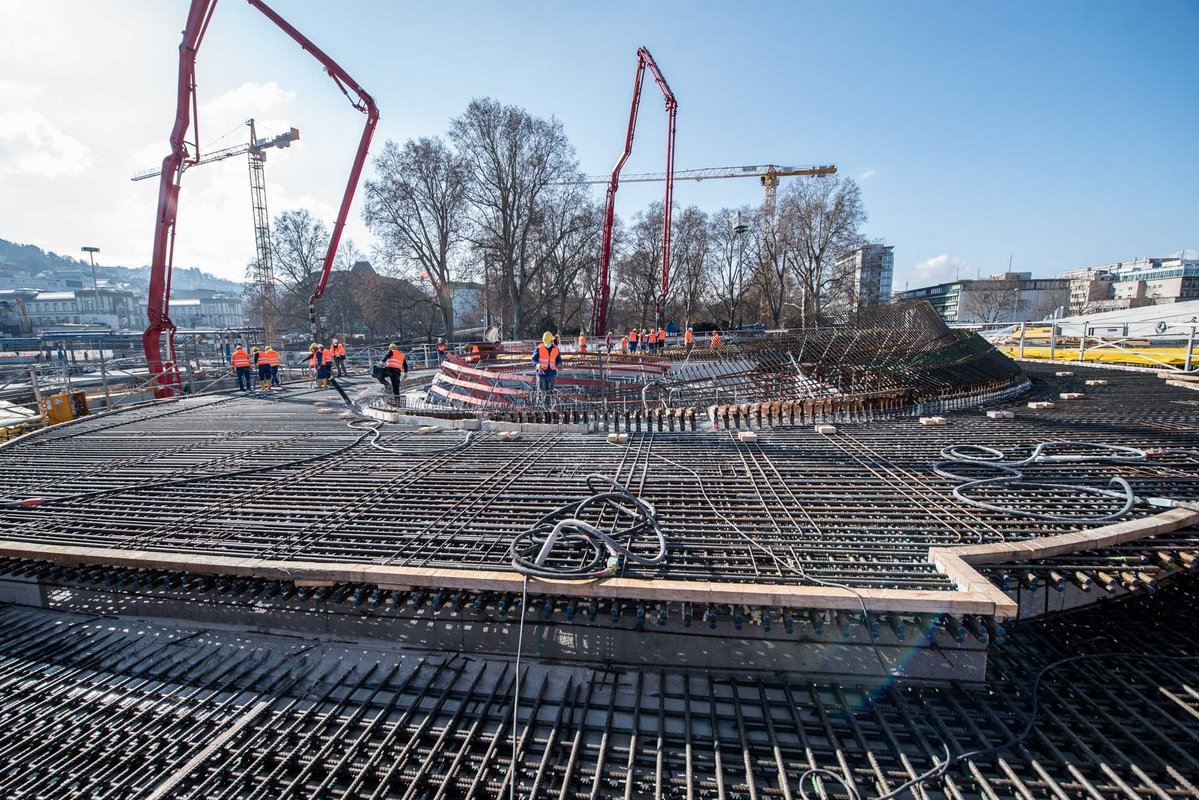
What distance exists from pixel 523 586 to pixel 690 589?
41.2 inches

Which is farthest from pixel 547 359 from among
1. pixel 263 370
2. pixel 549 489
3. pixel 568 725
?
pixel 263 370

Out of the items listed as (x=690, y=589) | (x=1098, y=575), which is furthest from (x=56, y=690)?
(x=1098, y=575)

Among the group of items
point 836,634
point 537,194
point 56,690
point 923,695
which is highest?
point 537,194

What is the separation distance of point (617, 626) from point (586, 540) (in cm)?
69

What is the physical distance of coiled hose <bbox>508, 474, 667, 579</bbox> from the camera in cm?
341

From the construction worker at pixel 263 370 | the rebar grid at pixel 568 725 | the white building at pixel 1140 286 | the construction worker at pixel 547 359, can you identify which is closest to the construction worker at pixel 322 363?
the construction worker at pixel 263 370

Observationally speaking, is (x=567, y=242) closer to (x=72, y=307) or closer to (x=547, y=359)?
(x=547, y=359)

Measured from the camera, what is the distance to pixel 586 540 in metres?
3.88

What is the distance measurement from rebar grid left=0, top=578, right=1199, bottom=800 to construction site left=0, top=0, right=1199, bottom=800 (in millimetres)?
17

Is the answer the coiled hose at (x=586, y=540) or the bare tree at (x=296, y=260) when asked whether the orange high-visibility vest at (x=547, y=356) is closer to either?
the coiled hose at (x=586, y=540)

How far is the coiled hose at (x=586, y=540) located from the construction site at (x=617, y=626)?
0.03 m

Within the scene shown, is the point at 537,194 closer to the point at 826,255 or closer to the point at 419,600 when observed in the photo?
the point at 826,255

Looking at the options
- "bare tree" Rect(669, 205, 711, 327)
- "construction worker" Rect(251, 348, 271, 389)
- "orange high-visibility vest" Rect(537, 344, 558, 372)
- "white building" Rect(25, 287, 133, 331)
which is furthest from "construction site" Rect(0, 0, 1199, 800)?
"white building" Rect(25, 287, 133, 331)

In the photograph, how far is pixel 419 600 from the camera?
11.3 ft
